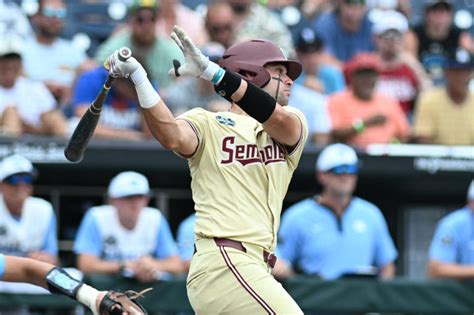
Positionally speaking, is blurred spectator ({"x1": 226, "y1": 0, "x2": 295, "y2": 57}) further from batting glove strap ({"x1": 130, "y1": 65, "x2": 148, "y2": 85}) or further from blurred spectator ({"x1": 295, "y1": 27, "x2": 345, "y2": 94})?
batting glove strap ({"x1": 130, "y1": 65, "x2": 148, "y2": 85})

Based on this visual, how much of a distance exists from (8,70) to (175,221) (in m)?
2.00

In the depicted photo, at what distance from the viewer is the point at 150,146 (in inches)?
374

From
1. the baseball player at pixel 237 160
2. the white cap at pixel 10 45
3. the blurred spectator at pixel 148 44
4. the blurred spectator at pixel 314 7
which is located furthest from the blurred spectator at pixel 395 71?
the baseball player at pixel 237 160

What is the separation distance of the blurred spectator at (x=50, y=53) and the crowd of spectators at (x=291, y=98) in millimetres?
13

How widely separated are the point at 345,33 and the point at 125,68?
6.63 meters

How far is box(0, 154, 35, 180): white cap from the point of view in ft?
28.3

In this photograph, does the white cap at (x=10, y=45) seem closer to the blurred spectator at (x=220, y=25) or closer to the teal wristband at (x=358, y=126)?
A: the blurred spectator at (x=220, y=25)

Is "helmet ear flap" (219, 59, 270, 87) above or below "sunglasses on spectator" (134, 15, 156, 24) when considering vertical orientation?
below

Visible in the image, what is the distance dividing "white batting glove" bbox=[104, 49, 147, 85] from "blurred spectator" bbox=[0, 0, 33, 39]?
19.7 feet

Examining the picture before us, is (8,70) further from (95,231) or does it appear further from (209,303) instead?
(209,303)

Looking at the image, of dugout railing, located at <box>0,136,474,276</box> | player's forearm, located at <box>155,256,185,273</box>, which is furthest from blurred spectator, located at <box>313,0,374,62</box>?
player's forearm, located at <box>155,256,185,273</box>

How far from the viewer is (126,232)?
8641 mm

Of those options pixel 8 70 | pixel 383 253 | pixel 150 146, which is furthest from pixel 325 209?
pixel 8 70

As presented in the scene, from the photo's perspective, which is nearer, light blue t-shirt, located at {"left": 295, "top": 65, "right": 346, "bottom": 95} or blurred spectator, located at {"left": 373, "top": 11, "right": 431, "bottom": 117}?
light blue t-shirt, located at {"left": 295, "top": 65, "right": 346, "bottom": 95}
